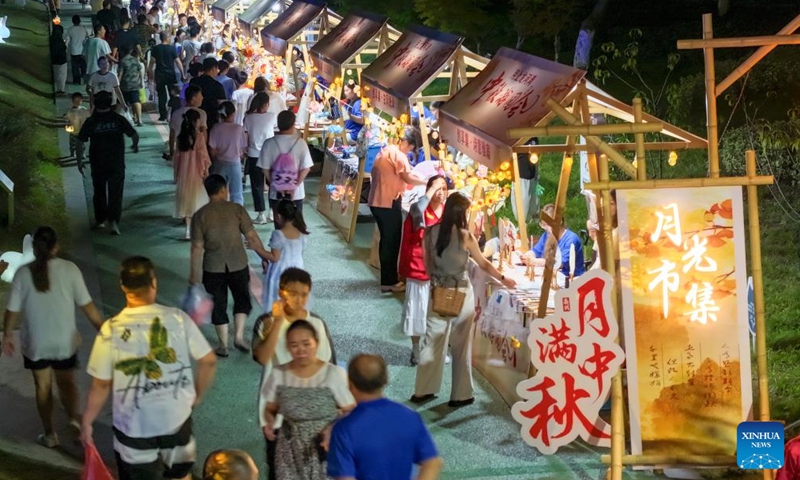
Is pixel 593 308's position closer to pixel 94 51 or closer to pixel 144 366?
pixel 144 366

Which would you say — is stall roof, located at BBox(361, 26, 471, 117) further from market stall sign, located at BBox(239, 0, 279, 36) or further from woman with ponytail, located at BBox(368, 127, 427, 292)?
market stall sign, located at BBox(239, 0, 279, 36)

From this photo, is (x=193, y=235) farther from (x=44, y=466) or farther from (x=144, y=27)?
(x=144, y=27)

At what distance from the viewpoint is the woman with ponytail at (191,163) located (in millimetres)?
13602

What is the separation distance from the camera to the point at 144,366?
20.6ft

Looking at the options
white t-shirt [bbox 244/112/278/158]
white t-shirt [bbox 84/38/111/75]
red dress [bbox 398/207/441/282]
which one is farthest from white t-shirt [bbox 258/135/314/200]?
white t-shirt [bbox 84/38/111/75]

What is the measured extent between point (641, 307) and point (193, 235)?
4170mm

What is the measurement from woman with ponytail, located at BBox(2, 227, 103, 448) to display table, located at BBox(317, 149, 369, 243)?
268 inches

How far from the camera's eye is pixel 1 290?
12500 mm

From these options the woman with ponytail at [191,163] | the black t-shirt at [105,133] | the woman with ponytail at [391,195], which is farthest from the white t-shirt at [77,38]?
the woman with ponytail at [391,195]

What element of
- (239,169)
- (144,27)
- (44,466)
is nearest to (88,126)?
(239,169)

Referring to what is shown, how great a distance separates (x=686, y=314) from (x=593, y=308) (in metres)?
0.55

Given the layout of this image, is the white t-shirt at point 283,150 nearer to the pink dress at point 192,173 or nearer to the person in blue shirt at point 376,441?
the pink dress at point 192,173

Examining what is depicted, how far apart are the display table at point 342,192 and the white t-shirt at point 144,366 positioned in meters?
8.13

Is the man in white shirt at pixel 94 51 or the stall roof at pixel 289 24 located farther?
the man in white shirt at pixel 94 51
